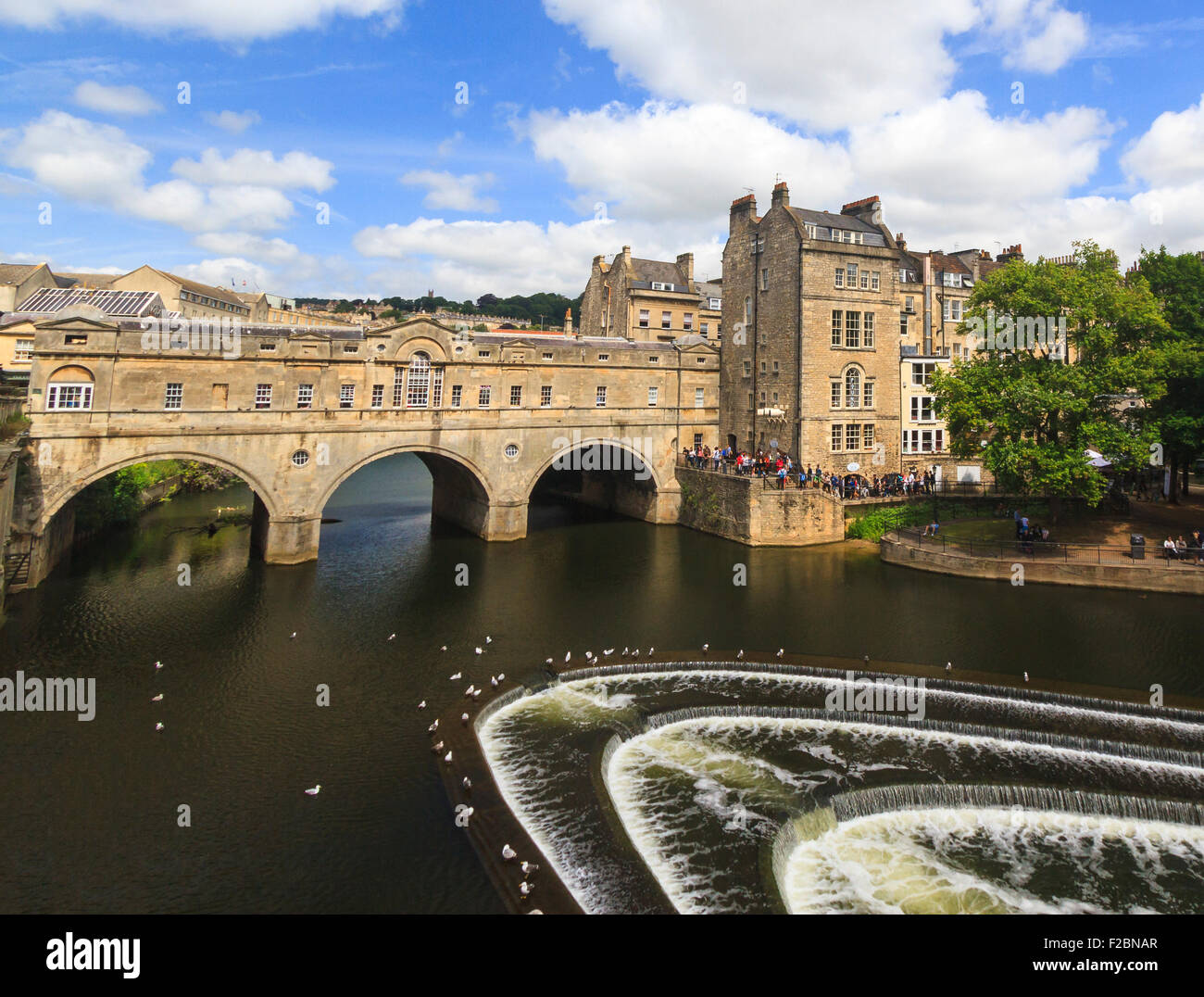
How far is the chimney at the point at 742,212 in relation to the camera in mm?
46531

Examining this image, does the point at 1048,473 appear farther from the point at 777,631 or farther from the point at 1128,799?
the point at 1128,799

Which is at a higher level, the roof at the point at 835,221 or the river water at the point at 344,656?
the roof at the point at 835,221

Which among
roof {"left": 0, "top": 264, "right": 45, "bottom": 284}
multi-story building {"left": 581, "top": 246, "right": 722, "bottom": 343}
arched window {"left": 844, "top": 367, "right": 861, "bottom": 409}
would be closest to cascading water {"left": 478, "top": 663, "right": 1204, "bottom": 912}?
arched window {"left": 844, "top": 367, "right": 861, "bottom": 409}

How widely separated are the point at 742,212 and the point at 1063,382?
23.8 m

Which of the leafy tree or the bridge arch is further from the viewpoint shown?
the leafy tree

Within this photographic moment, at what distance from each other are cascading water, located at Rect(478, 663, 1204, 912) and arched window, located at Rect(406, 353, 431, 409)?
21.7 meters

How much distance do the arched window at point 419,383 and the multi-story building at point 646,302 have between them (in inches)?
864

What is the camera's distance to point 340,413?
34.8 meters

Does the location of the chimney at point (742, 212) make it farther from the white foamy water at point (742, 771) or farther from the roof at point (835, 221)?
the white foamy water at point (742, 771)

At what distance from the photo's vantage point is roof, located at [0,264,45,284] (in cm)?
6253

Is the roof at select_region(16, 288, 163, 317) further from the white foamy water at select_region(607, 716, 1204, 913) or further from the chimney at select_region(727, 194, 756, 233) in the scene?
the white foamy water at select_region(607, 716, 1204, 913)

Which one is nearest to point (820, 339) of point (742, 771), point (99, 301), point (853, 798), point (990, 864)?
point (742, 771)

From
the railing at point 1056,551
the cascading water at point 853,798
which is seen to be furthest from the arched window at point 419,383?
the railing at point 1056,551

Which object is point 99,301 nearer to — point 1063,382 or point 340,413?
point 340,413
